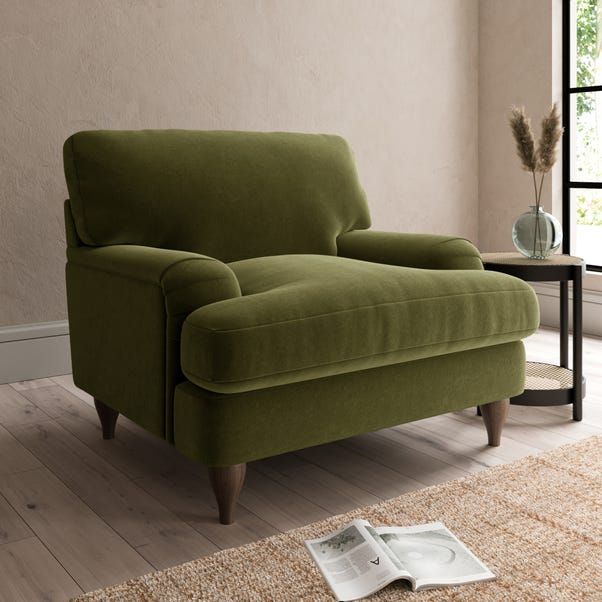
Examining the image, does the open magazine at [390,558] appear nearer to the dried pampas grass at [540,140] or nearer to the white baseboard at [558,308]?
the dried pampas grass at [540,140]

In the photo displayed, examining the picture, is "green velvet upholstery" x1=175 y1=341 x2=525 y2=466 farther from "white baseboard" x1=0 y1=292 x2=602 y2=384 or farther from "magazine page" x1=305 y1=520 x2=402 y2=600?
"white baseboard" x1=0 y1=292 x2=602 y2=384

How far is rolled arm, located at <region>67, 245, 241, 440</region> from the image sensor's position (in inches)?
80.3

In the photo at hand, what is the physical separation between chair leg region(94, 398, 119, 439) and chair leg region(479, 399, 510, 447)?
1.15 meters

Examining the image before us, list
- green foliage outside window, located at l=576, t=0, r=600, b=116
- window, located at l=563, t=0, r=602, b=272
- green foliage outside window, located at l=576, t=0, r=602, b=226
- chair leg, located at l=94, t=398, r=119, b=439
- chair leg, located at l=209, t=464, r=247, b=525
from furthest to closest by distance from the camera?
green foliage outside window, located at l=576, t=0, r=600, b=116 → green foliage outside window, located at l=576, t=0, r=602, b=226 → window, located at l=563, t=0, r=602, b=272 → chair leg, located at l=94, t=398, r=119, b=439 → chair leg, located at l=209, t=464, r=247, b=525

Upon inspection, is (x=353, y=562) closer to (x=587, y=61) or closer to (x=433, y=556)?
(x=433, y=556)

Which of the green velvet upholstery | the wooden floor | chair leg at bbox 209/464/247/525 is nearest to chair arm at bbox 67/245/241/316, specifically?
the green velvet upholstery

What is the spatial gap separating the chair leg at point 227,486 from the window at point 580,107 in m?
2.83

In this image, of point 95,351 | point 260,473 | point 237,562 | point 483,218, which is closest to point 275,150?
point 95,351

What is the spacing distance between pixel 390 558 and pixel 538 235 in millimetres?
1473

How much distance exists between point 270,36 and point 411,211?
122cm

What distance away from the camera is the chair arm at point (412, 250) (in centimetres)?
262

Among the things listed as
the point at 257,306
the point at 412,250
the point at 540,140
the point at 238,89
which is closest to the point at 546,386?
the point at 412,250

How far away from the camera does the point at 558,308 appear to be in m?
4.29

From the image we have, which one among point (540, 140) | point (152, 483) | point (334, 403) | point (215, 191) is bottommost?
point (152, 483)
